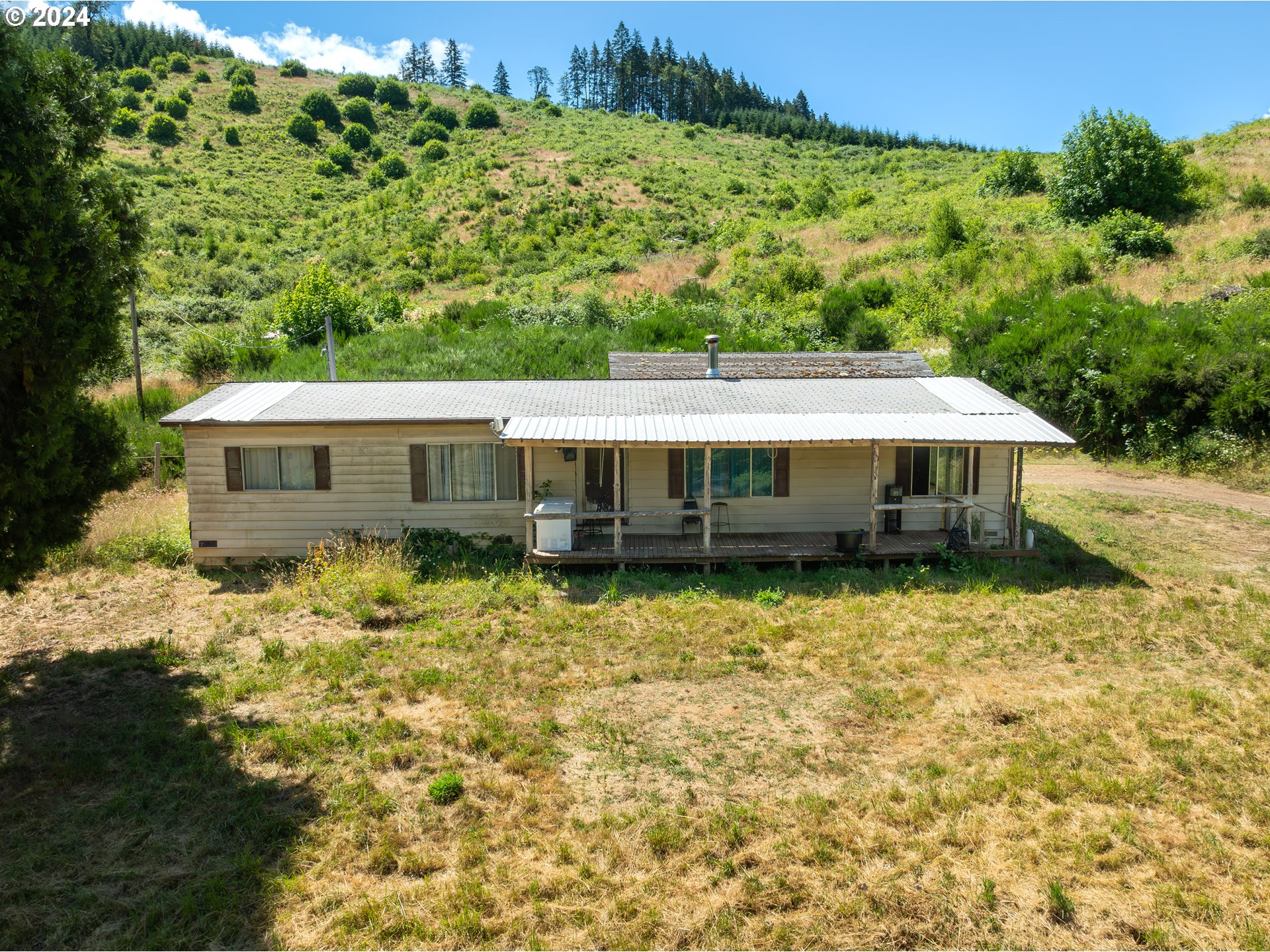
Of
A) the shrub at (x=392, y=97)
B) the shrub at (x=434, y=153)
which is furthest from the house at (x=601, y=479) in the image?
the shrub at (x=392, y=97)

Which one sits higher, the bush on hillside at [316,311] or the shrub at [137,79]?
the shrub at [137,79]

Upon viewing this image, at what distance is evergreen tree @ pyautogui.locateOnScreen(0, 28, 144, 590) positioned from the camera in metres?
6.47

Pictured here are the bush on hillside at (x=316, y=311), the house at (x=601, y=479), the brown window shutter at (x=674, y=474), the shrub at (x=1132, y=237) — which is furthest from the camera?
A: the bush on hillside at (x=316, y=311)

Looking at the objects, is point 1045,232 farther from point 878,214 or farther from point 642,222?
point 642,222

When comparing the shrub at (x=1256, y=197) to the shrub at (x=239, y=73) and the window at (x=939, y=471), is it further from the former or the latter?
the shrub at (x=239, y=73)

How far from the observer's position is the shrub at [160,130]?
65.0m

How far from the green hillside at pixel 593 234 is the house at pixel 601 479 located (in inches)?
522

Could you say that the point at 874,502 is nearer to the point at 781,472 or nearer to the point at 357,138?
the point at 781,472

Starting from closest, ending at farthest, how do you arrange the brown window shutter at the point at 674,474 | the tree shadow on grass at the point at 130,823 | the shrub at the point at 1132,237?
the tree shadow on grass at the point at 130,823
the brown window shutter at the point at 674,474
the shrub at the point at 1132,237

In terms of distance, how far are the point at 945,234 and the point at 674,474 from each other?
27.9 m

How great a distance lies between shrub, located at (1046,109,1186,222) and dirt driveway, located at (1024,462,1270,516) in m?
19.0

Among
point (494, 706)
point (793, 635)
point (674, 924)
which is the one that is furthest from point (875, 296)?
point (674, 924)

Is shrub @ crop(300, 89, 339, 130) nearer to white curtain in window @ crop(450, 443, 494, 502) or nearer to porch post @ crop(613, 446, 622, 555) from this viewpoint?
white curtain in window @ crop(450, 443, 494, 502)

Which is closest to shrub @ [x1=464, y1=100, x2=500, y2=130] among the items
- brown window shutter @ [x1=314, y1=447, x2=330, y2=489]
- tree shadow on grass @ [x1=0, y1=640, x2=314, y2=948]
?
brown window shutter @ [x1=314, y1=447, x2=330, y2=489]
